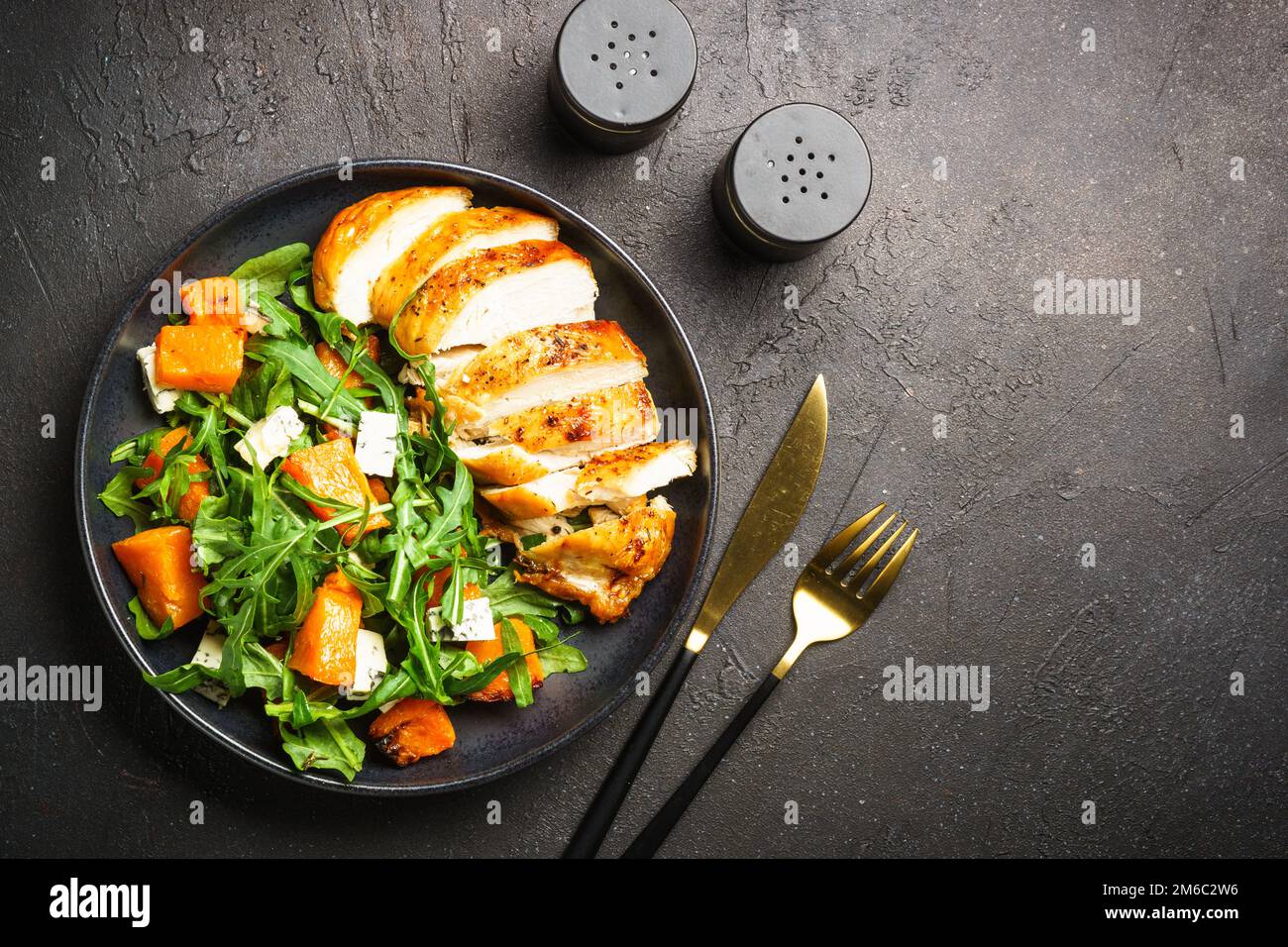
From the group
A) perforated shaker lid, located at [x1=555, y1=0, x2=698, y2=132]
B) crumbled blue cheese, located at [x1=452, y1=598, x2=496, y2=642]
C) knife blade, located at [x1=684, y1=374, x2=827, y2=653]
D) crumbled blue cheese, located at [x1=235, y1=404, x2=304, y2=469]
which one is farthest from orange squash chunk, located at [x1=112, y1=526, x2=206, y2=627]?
perforated shaker lid, located at [x1=555, y1=0, x2=698, y2=132]

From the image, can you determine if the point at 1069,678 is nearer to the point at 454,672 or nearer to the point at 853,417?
the point at 853,417

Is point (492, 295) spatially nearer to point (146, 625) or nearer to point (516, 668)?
point (516, 668)

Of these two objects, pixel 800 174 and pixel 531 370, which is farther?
pixel 800 174

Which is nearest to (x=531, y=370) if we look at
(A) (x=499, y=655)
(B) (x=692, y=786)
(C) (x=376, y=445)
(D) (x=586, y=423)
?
(D) (x=586, y=423)

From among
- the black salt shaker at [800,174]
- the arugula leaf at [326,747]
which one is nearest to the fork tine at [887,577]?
the black salt shaker at [800,174]

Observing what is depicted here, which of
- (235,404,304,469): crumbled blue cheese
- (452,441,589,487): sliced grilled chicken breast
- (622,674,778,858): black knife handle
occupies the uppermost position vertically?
(235,404,304,469): crumbled blue cheese

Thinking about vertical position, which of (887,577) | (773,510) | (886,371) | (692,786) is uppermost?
(886,371)

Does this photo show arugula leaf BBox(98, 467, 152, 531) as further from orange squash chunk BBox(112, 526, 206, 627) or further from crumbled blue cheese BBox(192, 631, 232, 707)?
crumbled blue cheese BBox(192, 631, 232, 707)

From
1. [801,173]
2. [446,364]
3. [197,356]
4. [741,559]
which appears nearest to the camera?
[197,356]
